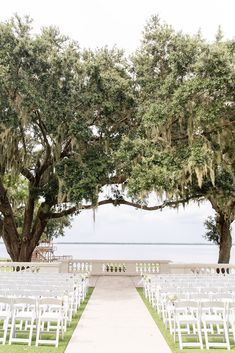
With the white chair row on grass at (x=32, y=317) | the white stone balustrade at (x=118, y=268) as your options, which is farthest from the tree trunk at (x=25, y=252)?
the white chair row on grass at (x=32, y=317)

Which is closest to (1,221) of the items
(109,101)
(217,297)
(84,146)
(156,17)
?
(84,146)

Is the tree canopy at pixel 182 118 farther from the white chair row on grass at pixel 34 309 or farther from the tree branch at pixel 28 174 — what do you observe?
the white chair row on grass at pixel 34 309

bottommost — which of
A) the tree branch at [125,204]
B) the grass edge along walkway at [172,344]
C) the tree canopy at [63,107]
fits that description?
the grass edge along walkway at [172,344]

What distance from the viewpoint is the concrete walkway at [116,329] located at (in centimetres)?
595

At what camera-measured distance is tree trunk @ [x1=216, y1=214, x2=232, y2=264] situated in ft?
65.5

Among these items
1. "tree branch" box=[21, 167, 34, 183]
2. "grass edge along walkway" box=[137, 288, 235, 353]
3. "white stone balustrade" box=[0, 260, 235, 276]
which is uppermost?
"tree branch" box=[21, 167, 34, 183]

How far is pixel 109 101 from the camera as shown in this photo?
1528cm

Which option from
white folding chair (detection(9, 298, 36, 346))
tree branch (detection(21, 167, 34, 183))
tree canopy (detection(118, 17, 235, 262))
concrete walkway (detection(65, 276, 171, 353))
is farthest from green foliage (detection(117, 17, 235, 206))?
white folding chair (detection(9, 298, 36, 346))

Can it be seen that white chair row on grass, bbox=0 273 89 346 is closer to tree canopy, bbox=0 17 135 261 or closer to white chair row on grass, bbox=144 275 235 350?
white chair row on grass, bbox=144 275 235 350

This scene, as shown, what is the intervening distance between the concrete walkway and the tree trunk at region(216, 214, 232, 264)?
9.24 m

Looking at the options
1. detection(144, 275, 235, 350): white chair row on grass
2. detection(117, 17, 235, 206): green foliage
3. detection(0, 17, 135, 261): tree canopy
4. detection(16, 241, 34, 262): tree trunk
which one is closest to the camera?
detection(144, 275, 235, 350): white chair row on grass

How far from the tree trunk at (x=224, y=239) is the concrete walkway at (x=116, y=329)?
9.24m

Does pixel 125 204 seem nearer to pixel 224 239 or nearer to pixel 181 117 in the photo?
pixel 181 117

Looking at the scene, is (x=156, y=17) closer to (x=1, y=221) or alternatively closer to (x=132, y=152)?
(x=132, y=152)
